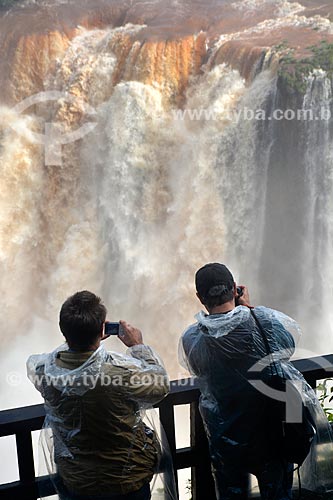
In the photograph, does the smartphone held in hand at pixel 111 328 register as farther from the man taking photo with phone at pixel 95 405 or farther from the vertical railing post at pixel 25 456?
the vertical railing post at pixel 25 456

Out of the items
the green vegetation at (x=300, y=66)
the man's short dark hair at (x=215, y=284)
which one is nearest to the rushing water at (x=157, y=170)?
the green vegetation at (x=300, y=66)

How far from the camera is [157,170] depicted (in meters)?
10.2

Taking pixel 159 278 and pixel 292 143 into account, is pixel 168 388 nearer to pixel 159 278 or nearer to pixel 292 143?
pixel 292 143

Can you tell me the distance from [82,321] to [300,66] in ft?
25.4

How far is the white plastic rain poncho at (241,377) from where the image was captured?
5.75ft

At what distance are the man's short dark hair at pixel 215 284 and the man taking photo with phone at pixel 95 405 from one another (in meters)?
0.29

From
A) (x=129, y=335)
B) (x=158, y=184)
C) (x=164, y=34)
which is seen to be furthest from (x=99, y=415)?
(x=164, y=34)

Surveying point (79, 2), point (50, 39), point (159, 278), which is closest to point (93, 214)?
point (159, 278)

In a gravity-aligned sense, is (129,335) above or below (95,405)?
above

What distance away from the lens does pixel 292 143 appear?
28.5ft

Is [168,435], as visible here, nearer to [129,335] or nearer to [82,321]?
[129,335]

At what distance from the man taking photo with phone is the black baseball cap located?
0.30 meters

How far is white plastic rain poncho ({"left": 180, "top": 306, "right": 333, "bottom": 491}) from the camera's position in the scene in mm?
1753

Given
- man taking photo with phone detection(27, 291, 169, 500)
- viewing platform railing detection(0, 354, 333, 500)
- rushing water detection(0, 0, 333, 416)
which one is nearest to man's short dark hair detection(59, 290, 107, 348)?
man taking photo with phone detection(27, 291, 169, 500)
